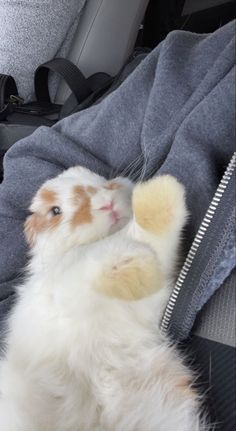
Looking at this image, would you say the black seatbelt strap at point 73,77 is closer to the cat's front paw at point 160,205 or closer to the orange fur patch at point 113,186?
the orange fur patch at point 113,186

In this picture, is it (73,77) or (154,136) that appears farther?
(73,77)

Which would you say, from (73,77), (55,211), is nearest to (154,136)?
(55,211)

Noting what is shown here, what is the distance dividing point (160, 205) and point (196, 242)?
64 millimetres

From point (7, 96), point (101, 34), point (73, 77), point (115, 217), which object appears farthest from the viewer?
point (101, 34)

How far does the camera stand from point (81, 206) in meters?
0.82

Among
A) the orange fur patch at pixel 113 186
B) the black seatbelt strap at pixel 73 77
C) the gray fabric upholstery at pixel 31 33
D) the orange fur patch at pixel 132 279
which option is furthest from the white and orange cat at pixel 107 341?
the gray fabric upholstery at pixel 31 33

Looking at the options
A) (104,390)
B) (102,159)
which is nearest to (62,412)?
(104,390)

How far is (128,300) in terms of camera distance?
615mm

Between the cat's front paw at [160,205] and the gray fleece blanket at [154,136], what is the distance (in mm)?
63

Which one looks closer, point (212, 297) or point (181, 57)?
point (212, 297)

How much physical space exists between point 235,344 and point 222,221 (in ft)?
0.48

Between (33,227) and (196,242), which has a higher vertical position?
(196,242)

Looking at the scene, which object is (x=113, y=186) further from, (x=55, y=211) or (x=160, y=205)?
(x=160, y=205)

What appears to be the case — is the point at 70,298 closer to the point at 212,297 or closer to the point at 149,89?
the point at 212,297
